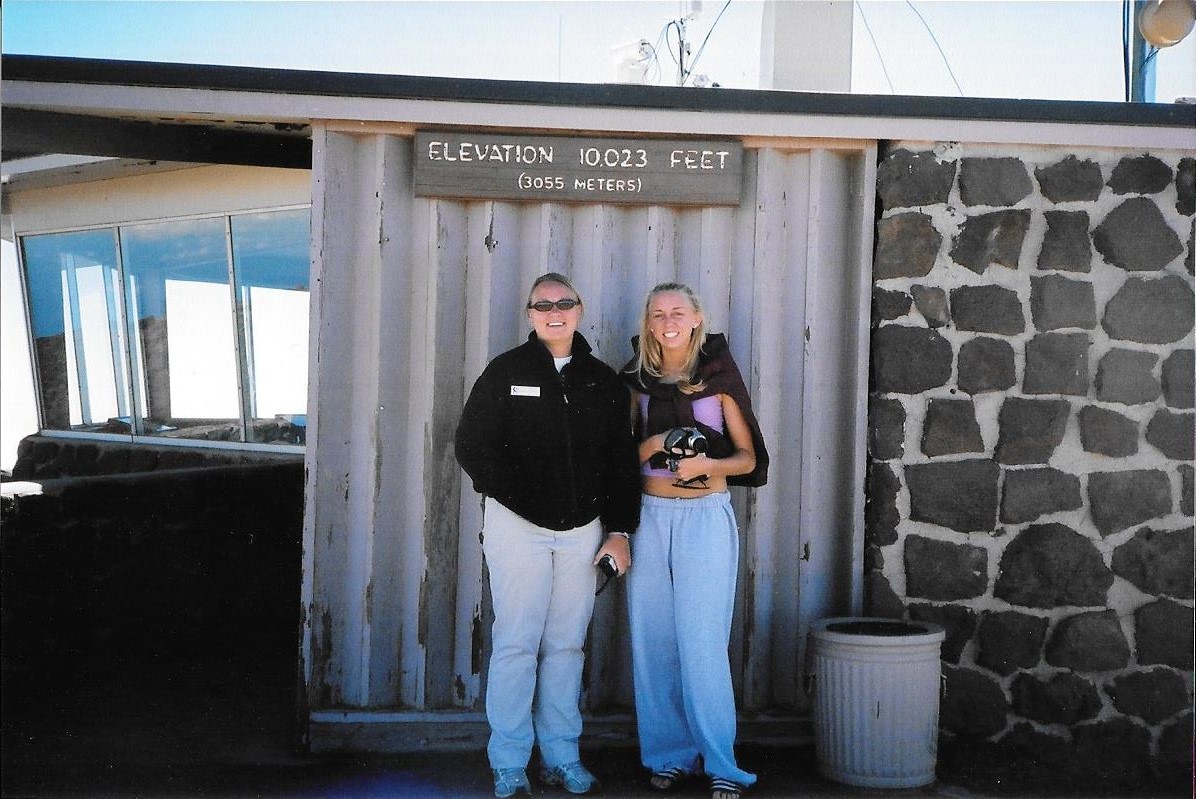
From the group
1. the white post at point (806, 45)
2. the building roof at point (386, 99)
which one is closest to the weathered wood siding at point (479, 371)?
the building roof at point (386, 99)

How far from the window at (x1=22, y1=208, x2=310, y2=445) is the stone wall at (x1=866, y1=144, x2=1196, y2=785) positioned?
→ 4568 mm

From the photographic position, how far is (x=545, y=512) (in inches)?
173

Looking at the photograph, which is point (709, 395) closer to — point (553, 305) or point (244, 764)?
point (553, 305)

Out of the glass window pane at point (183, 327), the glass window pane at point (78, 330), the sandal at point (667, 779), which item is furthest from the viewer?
the glass window pane at point (78, 330)

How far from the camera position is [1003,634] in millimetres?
5086

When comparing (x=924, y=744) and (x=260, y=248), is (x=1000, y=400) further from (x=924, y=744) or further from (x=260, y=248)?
(x=260, y=248)

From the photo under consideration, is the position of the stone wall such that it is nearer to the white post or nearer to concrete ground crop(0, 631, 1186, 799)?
concrete ground crop(0, 631, 1186, 799)

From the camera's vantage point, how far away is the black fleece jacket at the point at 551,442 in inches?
173

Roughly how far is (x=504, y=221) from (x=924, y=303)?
1.94m

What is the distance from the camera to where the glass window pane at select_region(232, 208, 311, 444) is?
7969mm

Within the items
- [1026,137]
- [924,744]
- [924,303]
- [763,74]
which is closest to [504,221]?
[924,303]

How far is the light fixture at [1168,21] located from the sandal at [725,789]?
221 inches

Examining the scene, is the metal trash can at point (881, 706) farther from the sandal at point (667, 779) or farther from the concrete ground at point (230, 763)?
the sandal at point (667, 779)

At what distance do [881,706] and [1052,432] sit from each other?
4.87ft
